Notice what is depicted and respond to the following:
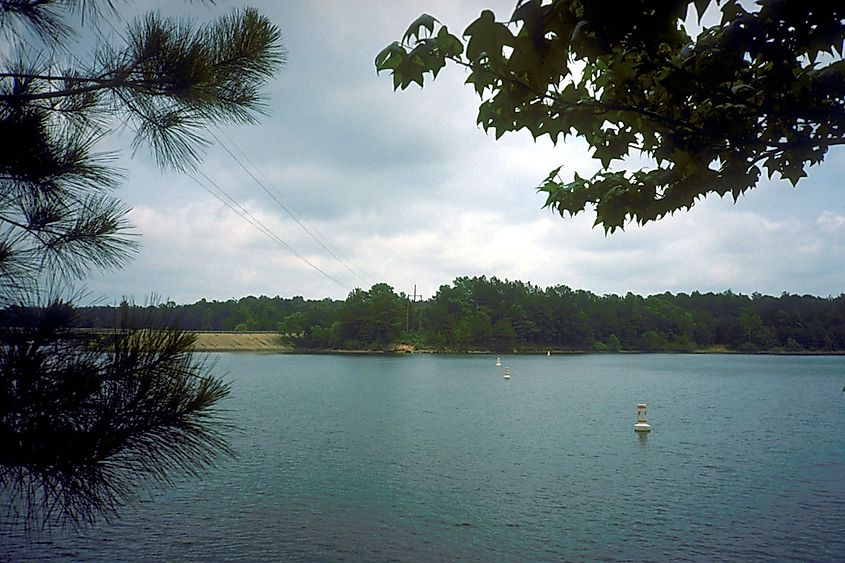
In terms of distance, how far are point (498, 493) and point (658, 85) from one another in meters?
10.5

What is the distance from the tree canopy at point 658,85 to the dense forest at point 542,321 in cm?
9592

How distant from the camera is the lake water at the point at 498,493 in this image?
349 inches

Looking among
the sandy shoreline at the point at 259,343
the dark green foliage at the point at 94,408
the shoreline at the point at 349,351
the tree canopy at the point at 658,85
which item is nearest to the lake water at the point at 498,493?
the dark green foliage at the point at 94,408

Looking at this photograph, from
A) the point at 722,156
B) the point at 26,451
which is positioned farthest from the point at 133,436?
the point at 722,156

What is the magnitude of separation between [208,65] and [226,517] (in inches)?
348

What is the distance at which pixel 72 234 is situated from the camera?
10.0ft

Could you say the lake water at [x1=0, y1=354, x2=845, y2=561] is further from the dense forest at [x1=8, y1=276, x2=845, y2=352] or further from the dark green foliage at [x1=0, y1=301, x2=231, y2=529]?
the dense forest at [x1=8, y1=276, x2=845, y2=352]

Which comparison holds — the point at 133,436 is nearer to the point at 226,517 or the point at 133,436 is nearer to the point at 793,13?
the point at 793,13

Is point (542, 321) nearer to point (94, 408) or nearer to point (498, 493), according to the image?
point (498, 493)

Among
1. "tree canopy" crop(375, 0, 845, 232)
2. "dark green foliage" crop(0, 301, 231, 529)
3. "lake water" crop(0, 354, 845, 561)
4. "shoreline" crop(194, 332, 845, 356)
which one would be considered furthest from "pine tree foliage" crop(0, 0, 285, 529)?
"shoreline" crop(194, 332, 845, 356)

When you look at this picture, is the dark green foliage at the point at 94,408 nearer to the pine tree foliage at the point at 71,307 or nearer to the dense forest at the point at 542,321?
the pine tree foliage at the point at 71,307

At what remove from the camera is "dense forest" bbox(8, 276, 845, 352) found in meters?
101

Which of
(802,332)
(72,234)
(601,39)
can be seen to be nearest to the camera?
(601,39)

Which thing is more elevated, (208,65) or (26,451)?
(208,65)
